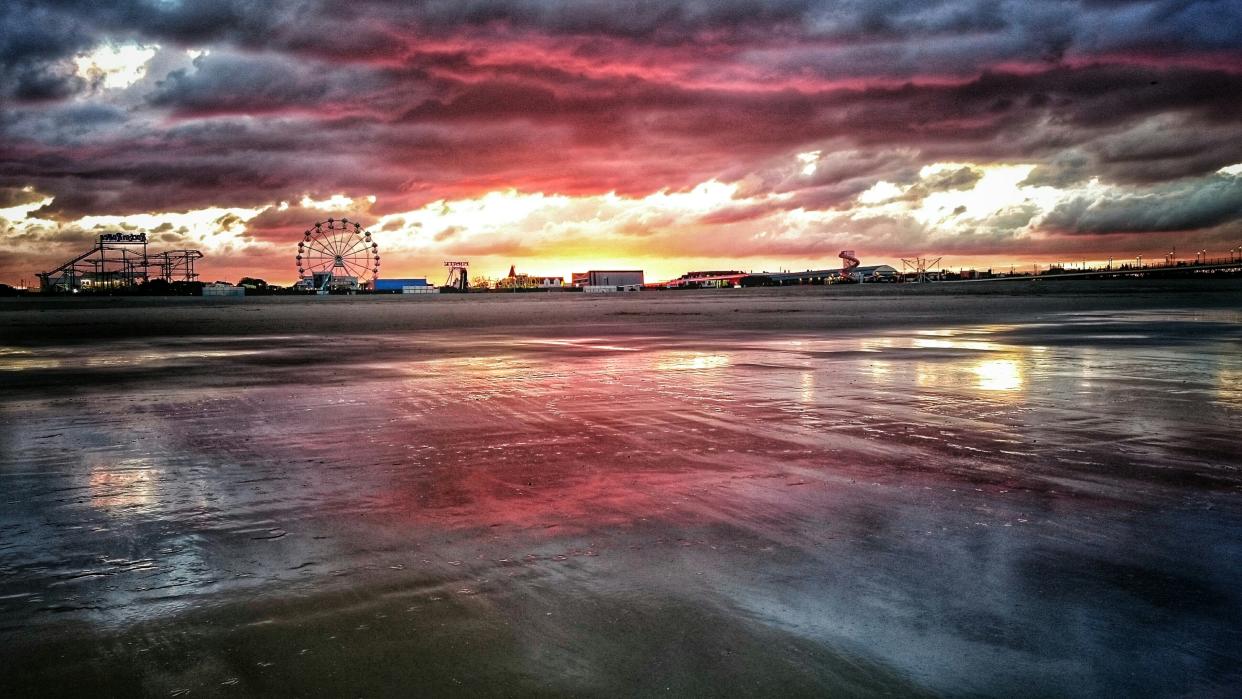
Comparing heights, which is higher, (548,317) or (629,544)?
(548,317)

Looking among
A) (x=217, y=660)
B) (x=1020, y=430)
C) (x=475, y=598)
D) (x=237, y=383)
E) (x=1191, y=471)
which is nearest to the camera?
(x=217, y=660)

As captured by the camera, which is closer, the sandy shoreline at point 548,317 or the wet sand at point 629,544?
the wet sand at point 629,544

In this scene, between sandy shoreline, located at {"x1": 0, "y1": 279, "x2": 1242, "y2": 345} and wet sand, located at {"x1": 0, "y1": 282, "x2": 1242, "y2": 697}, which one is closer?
wet sand, located at {"x1": 0, "y1": 282, "x2": 1242, "y2": 697}

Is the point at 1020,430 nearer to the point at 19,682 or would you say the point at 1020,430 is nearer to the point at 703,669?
the point at 703,669

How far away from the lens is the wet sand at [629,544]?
3.88 meters

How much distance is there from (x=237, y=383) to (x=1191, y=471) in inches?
585

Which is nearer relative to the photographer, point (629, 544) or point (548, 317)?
point (629, 544)

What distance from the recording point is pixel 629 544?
18.4ft

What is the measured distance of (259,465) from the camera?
8.30 metres

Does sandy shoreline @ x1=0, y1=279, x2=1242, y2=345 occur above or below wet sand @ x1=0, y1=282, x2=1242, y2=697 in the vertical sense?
above

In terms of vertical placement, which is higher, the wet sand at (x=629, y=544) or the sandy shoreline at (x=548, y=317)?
the sandy shoreline at (x=548, y=317)

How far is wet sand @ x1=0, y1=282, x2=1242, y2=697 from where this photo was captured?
3881 mm

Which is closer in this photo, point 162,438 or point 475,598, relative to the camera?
point 475,598

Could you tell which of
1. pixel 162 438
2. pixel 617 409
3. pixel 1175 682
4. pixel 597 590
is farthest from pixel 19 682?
pixel 617 409
